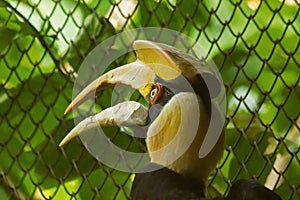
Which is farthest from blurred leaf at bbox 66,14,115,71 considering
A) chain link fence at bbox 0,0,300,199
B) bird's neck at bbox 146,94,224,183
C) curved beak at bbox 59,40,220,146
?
bird's neck at bbox 146,94,224,183

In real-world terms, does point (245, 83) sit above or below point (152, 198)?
above

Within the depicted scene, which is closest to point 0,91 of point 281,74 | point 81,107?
point 81,107

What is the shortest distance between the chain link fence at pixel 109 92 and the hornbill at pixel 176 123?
6.3 inches

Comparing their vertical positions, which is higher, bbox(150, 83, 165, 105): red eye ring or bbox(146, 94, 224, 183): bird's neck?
bbox(150, 83, 165, 105): red eye ring

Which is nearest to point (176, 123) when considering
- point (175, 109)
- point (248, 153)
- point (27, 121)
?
point (175, 109)

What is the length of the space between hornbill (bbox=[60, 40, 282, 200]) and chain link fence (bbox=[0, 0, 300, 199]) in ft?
0.53

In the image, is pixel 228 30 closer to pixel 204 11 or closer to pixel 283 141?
pixel 204 11

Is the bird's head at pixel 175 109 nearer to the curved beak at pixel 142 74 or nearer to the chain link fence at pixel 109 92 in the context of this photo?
the curved beak at pixel 142 74

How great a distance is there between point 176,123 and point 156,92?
57 millimetres

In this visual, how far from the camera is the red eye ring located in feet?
3.82

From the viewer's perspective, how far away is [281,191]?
1.37m

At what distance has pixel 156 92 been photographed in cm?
117

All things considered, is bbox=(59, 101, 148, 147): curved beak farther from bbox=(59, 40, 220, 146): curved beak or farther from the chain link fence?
the chain link fence

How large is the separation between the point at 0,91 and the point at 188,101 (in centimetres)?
56
